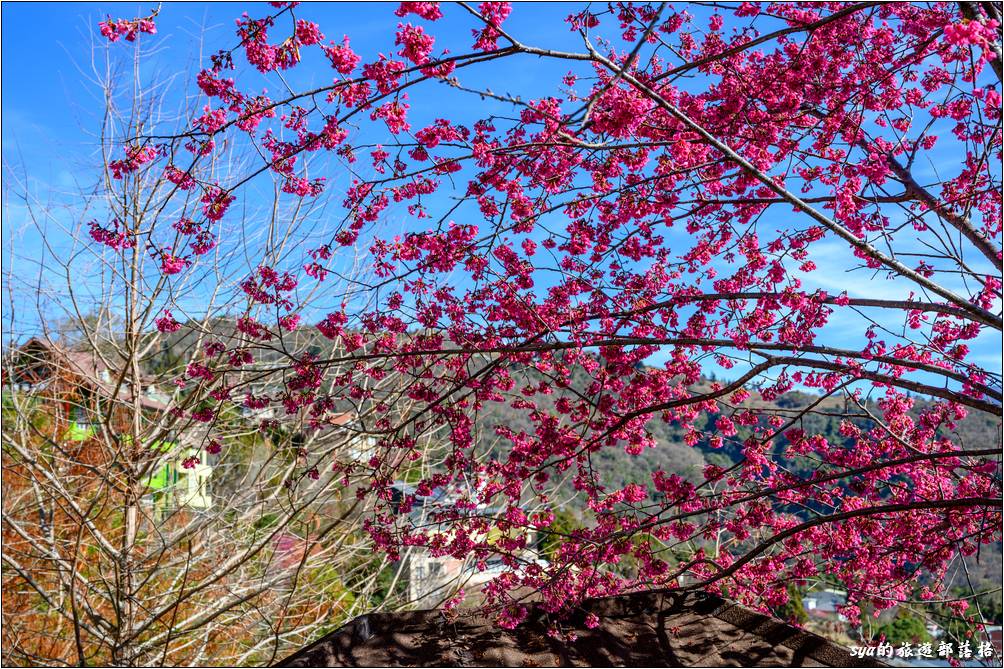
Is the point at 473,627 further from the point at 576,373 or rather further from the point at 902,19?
the point at 902,19

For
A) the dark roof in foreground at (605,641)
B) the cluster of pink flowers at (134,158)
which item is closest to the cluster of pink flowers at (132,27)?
the cluster of pink flowers at (134,158)

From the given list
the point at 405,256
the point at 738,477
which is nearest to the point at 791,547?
the point at 738,477

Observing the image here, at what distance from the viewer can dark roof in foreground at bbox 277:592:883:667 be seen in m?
4.11

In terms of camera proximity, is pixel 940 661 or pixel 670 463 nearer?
pixel 940 661

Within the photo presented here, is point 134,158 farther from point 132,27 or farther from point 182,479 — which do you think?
point 182,479

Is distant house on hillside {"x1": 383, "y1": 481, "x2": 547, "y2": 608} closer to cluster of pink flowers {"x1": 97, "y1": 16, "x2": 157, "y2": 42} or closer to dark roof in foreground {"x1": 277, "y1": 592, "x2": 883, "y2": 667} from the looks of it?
dark roof in foreground {"x1": 277, "y1": 592, "x2": 883, "y2": 667}

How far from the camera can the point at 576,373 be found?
641cm

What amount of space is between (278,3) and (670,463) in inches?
1019

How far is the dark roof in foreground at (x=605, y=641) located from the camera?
411 centimetres

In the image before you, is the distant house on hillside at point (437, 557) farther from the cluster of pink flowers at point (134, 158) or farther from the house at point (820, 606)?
the house at point (820, 606)

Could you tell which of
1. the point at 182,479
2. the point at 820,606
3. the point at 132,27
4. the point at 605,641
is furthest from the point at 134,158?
the point at 820,606

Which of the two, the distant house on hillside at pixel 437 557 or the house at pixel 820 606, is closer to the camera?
the distant house on hillside at pixel 437 557

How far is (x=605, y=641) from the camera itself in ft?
15.1

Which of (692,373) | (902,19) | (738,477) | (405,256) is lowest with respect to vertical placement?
(738,477)
